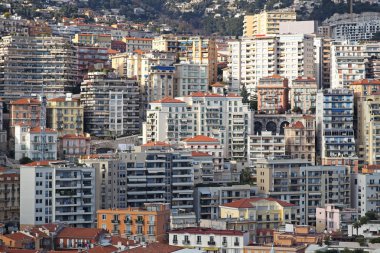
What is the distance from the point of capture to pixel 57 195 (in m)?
89.0

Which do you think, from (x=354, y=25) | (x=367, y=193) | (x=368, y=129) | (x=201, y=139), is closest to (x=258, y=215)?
(x=367, y=193)

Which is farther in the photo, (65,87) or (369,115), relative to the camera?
(65,87)

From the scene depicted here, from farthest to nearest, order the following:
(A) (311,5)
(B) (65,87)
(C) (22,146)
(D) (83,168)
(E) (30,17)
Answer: (A) (311,5), (E) (30,17), (B) (65,87), (C) (22,146), (D) (83,168)

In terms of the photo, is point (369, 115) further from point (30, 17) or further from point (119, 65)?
point (30, 17)

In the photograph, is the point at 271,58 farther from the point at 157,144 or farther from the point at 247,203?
the point at 247,203

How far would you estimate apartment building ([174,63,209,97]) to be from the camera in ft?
400

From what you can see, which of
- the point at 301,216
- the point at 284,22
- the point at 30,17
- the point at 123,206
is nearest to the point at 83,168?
the point at 123,206

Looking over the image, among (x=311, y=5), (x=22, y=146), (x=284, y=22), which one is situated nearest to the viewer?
(x=22, y=146)

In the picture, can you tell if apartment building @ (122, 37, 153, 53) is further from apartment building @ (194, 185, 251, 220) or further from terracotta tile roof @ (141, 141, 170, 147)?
apartment building @ (194, 185, 251, 220)

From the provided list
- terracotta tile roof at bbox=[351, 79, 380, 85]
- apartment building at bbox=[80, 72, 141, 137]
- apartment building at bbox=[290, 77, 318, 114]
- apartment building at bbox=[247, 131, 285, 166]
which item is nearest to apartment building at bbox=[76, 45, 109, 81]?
apartment building at bbox=[80, 72, 141, 137]

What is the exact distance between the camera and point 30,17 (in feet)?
511

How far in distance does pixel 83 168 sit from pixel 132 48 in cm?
5820

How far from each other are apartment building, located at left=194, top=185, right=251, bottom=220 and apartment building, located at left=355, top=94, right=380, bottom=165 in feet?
52.4

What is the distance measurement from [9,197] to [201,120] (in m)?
23.5
